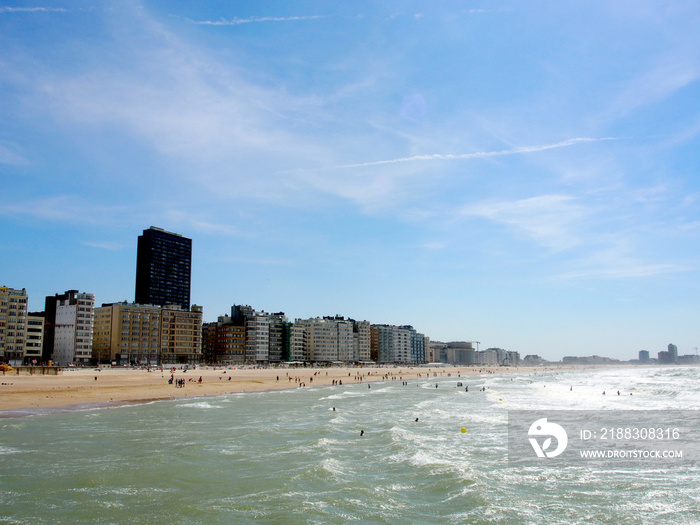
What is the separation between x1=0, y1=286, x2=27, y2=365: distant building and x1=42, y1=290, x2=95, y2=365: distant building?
17.2 metres

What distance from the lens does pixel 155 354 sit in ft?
495

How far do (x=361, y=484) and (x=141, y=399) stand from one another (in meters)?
39.2

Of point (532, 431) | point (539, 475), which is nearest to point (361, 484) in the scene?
point (539, 475)

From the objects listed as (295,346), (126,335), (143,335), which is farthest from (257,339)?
(126,335)

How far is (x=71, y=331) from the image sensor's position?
135 metres

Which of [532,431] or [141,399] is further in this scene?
→ [141,399]

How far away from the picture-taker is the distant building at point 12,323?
371 ft

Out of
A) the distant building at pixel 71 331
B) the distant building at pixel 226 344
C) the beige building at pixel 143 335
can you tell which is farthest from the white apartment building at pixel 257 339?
the distant building at pixel 71 331

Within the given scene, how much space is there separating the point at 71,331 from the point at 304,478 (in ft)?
439

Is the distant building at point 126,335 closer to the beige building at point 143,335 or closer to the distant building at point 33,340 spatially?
the beige building at point 143,335

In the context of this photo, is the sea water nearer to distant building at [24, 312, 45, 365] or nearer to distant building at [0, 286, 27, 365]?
distant building at [0, 286, 27, 365]

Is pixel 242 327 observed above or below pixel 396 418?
above

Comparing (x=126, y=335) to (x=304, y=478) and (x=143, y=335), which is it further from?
(x=304, y=478)

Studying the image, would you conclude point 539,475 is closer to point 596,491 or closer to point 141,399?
point 596,491
